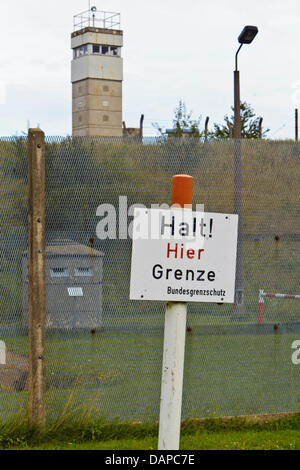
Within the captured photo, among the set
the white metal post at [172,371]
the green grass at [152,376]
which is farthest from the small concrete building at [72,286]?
the white metal post at [172,371]

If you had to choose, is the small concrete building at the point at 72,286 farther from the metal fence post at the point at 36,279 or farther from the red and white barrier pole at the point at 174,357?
the red and white barrier pole at the point at 174,357

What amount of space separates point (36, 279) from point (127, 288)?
2.08 feet

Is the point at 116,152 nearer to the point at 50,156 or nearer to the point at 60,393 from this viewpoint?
the point at 50,156

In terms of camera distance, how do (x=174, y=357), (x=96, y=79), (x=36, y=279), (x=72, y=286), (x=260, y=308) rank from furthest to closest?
(x=96, y=79) → (x=260, y=308) → (x=72, y=286) → (x=36, y=279) → (x=174, y=357)

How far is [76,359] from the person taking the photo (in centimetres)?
497

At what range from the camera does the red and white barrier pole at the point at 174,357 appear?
317cm

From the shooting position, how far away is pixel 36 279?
16.0ft

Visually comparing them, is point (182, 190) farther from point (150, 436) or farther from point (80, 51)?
point (80, 51)

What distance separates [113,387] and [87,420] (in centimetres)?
28

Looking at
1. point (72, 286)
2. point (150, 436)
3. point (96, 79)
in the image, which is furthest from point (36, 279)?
point (96, 79)

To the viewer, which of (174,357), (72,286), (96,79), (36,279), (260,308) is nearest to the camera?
(174,357)

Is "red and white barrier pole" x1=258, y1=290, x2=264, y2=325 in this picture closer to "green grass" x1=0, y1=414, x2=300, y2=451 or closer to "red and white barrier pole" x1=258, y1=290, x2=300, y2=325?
"red and white barrier pole" x1=258, y1=290, x2=300, y2=325

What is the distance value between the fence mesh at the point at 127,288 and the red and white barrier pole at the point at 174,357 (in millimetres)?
1794

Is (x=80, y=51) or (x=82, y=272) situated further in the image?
(x=80, y=51)
